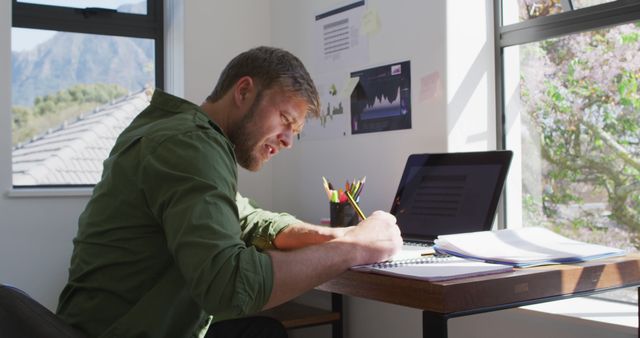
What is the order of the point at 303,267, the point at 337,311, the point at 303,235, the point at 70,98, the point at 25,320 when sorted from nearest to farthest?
the point at 25,320
the point at 303,267
the point at 303,235
the point at 337,311
the point at 70,98

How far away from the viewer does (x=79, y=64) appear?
3.21m

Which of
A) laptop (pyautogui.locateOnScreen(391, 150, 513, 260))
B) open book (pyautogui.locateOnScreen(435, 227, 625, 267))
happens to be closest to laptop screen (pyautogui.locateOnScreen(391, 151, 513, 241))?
laptop (pyautogui.locateOnScreen(391, 150, 513, 260))

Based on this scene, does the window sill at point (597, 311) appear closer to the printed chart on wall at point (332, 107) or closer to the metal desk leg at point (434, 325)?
the metal desk leg at point (434, 325)

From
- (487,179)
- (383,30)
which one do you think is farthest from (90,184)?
(487,179)

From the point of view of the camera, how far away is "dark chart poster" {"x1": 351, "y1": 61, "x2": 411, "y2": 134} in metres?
2.53

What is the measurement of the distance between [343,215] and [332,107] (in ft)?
1.98

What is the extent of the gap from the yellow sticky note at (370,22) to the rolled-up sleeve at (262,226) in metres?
1.06

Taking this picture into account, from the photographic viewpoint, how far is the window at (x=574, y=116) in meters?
2.10

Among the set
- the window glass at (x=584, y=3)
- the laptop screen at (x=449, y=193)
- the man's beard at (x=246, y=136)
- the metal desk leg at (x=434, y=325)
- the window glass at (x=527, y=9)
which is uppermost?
the window glass at (x=527, y=9)

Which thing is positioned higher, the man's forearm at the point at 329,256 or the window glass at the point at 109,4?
the window glass at the point at 109,4

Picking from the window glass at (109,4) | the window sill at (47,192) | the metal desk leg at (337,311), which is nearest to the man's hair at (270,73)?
the metal desk leg at (337,311)

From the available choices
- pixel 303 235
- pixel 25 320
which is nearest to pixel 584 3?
pixel 303 235

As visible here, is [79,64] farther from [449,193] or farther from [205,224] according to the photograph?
[205,224]

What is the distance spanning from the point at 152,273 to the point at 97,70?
2163mm
